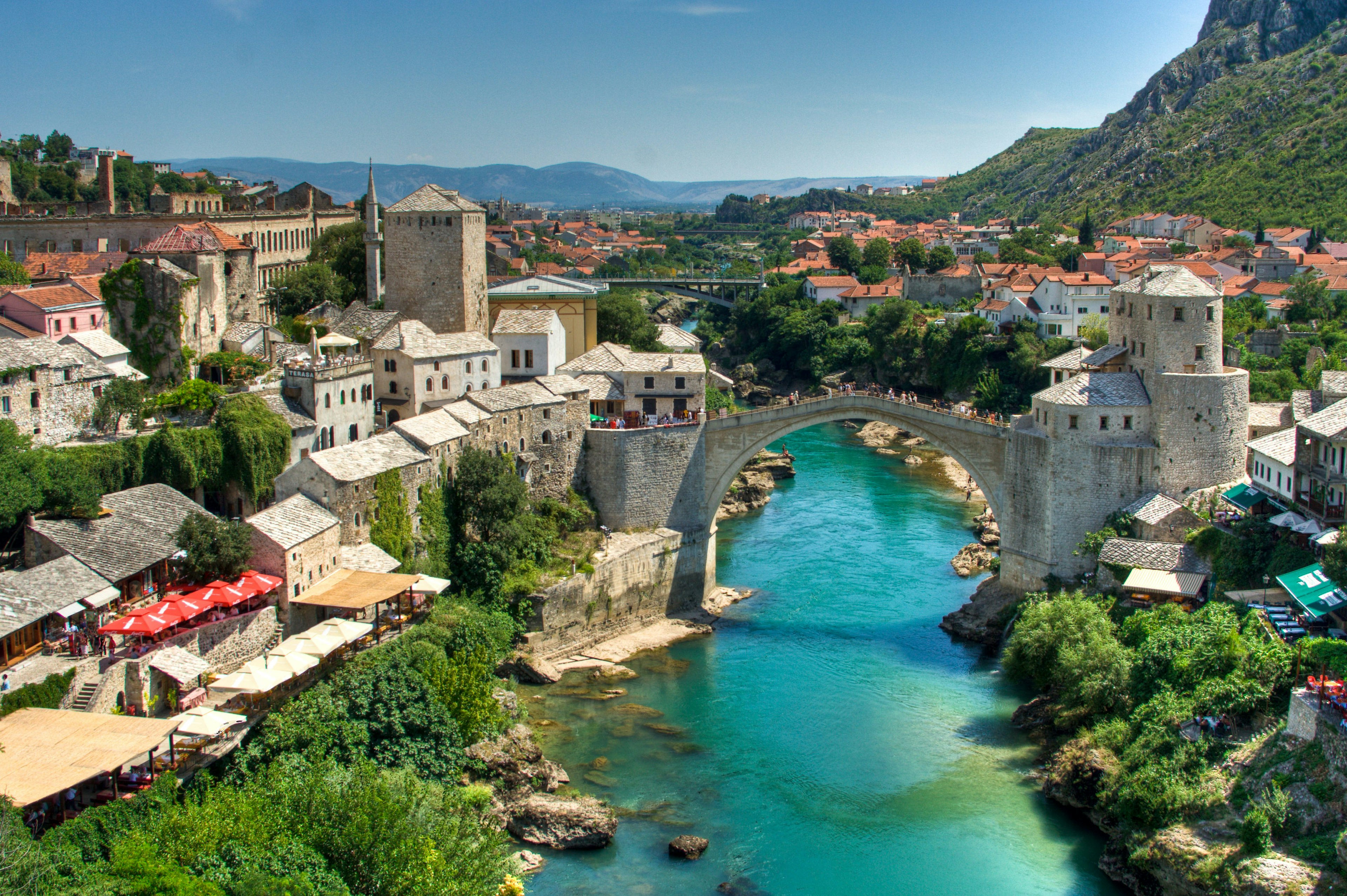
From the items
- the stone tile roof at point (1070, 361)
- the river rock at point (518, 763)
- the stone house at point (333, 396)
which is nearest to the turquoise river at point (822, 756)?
the river rock at point (518, 763)

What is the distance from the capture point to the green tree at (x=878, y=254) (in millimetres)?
90688

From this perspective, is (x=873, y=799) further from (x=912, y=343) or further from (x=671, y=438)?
(x=912, y=343)

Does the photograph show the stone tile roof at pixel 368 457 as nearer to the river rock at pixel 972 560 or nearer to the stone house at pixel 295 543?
the stone house at pixel 295 543

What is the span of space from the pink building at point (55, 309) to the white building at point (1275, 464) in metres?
31.8

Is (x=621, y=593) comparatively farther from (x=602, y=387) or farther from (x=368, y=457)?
(x=368, y=457)

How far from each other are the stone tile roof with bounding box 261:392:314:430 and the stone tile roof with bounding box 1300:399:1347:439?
25.9 metres

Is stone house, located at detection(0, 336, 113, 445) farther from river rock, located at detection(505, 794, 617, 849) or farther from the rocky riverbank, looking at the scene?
the rocky riverbank

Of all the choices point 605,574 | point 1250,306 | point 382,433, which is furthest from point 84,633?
point 1250,306

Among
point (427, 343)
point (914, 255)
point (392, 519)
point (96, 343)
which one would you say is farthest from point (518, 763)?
point (914, 255)

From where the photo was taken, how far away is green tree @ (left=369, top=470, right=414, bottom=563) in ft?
104

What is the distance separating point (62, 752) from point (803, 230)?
145003 mm

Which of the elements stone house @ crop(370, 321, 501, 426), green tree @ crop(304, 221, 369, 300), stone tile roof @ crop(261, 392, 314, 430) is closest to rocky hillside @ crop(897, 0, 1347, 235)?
green tree @ crop(304, 221, 369, 300)

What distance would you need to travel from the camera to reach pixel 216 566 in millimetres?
27719

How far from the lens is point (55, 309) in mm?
32344
